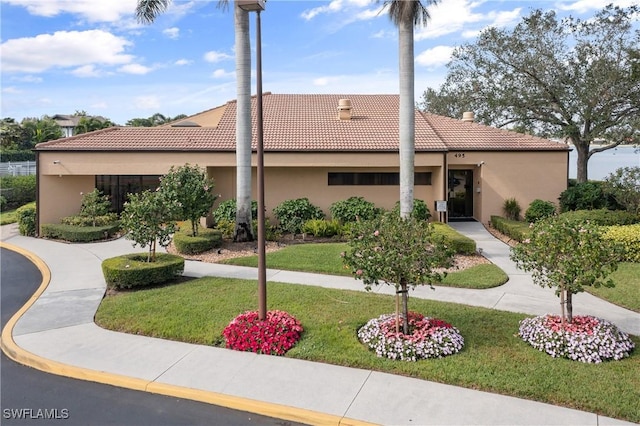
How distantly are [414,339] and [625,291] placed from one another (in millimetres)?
5844

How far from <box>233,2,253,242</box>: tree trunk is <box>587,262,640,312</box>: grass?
9.75 meters

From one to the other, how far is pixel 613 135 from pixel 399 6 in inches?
600

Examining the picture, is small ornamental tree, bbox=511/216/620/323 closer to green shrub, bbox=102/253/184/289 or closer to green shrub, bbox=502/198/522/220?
green shrub, bbox=102/253/184/289

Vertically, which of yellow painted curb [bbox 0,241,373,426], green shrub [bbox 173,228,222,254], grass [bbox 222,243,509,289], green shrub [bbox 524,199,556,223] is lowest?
yellow painted curb [bbox 0,241,373,426]

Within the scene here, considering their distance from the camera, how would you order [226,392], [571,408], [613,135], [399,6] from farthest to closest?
[613,135] < [399,6] < [226,392] < [571,408]

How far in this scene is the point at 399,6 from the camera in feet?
40.8

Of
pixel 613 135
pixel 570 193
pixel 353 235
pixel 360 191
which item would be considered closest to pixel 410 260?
pixel 353 235

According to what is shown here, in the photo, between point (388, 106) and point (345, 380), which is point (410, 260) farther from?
point (388, 106)

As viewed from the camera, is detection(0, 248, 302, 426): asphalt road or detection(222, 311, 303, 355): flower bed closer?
detection(0, 248, 302, 426): asphalt road

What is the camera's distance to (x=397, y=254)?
7.08 meters

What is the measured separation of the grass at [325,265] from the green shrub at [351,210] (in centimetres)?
259

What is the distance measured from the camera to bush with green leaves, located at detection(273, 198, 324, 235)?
17109 millimetres

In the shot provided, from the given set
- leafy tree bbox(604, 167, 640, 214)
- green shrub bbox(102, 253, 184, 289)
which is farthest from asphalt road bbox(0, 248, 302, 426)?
leafy tree bbox(604, 167, 640, 214)

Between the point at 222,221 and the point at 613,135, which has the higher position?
the point at 613,135
